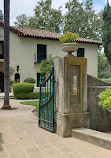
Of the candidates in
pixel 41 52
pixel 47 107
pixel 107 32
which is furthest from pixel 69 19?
pixel 47 107

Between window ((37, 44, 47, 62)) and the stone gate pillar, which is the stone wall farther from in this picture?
window ((37, 44, 47, 62))

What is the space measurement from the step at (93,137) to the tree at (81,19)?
27.7 metres

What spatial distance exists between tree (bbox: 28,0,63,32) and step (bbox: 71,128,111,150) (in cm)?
2767

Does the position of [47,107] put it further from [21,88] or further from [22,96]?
[22,96]

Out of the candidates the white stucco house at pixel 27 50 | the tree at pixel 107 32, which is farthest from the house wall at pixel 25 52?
the tree at pixel 107 32

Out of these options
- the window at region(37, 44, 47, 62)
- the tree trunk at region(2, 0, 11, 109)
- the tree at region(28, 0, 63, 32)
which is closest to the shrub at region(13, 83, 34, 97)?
the tree trunk at region(2, 0, 11, 109)

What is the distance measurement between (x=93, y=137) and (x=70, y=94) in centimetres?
136

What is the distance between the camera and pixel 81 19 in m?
30.8

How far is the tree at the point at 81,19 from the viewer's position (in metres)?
30.8

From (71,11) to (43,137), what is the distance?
29.7 metres

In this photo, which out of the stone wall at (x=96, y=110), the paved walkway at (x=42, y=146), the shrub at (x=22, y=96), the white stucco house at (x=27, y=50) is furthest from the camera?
the white stucco house at (x=27, y=50)

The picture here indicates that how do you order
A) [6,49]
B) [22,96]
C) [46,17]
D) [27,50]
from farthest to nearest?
[46,17], [27,50], [22,96], [6,49]

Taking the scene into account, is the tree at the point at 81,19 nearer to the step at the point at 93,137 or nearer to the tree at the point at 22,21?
the tree at the point at 22,21

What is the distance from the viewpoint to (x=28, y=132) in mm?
5445
